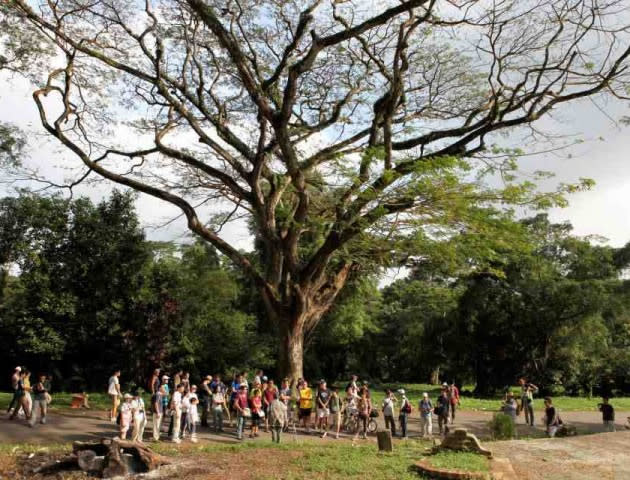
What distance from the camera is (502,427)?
15.4 meters

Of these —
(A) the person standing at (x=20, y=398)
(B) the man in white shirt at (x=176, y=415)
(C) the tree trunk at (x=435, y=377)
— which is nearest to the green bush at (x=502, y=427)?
(B) the man in white shirt at (x=176, y=415)

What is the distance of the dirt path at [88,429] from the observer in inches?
503

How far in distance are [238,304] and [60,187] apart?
60.7 ft

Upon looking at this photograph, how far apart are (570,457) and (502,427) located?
3.45 metres

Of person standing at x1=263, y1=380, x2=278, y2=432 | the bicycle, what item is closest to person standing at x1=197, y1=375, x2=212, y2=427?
person standing at x1=263, y1=380, x2=278, y2=432

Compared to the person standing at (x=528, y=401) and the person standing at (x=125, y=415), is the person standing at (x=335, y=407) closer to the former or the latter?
the person standing at (x=125, y=415)

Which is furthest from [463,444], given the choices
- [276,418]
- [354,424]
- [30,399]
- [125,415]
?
[30,399]

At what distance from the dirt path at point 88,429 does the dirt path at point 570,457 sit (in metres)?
2.91

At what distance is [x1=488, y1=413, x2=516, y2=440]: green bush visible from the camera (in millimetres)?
15373

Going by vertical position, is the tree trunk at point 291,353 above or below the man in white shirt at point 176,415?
above

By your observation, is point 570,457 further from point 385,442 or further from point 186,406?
point 186,406

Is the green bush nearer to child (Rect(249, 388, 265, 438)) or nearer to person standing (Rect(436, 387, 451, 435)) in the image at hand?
person standing (Rect(436, 387, 451, 435))

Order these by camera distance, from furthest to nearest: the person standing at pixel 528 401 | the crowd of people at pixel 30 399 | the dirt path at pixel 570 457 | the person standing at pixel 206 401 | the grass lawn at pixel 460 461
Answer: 1. the person standing at pixel 528 401
2. the person standing at pixel 206 401
3. the crowd of people at pixel 30 399
4. the dirt path at pixel 570 457
5. the grass lawn at pixel 460 461

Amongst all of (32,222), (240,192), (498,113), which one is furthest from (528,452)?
(32,222)
